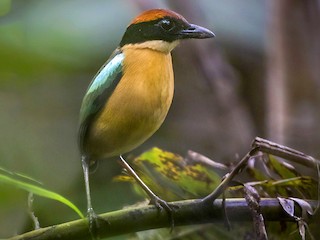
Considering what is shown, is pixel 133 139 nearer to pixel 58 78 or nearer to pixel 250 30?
pixel 58 78

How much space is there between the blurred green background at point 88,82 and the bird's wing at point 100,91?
0.07 m

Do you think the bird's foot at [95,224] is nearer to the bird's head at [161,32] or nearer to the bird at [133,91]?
the bird at [133,91]

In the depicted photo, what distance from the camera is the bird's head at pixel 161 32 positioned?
1.02 m

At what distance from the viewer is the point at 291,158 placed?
2.81ft

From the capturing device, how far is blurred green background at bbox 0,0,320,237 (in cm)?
97

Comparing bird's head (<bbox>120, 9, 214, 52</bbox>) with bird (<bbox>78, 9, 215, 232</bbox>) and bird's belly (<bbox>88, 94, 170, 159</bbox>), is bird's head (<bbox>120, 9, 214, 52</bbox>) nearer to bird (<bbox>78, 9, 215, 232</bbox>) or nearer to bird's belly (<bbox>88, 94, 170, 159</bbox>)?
bird (<bbox>78, 9, 215, 232</bbox>)

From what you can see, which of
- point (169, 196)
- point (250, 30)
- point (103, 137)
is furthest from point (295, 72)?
point (103, 137)

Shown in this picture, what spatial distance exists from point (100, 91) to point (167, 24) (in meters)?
0.14

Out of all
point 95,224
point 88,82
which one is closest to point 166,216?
point 95,224

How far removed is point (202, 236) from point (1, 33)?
454mm

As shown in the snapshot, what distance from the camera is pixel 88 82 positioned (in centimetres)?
201

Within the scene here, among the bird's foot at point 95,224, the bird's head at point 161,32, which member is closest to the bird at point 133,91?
the bird's head at point 161,32

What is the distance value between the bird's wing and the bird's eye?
0.07m

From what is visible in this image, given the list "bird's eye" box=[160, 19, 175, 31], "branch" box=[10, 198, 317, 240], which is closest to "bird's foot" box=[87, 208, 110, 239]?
"branch" box=[10, 198, 317, 240]
